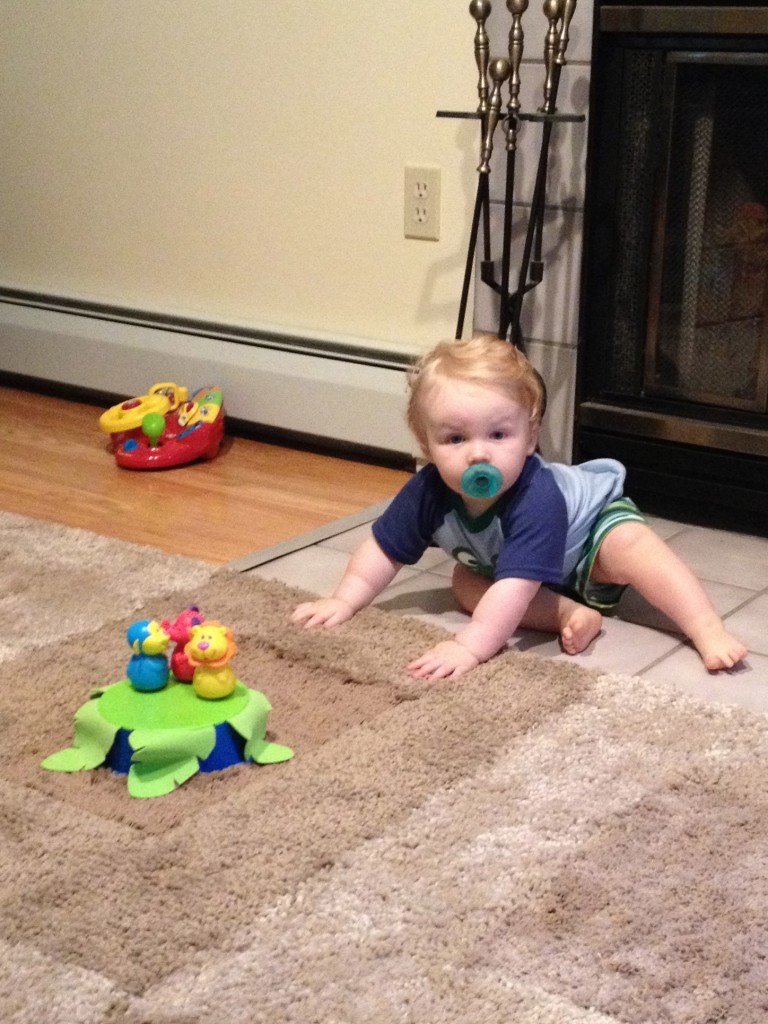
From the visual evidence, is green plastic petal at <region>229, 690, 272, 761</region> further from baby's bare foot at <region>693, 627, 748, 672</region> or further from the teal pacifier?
baby's bare foot at <region>693, 627, 748, 672</region>

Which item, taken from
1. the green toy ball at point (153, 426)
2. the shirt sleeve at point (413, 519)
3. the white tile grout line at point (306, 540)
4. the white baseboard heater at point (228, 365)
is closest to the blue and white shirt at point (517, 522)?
the shirt sleeve at point (413, 519)

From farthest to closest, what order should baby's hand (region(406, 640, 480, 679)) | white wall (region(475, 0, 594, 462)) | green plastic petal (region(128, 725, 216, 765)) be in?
white wall (region(475, 0, 594, 462)), baby's hand (region(406, 640, 480, 679)), green plastic petal (region(128, 725, 216, 765))

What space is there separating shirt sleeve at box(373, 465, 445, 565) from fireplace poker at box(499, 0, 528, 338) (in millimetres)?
473

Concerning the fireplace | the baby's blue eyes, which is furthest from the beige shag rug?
the fireplace

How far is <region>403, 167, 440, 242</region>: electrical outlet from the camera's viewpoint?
221cm

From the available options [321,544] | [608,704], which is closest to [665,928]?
[608,704]

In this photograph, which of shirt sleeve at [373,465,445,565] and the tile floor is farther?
shirt sleeve at [373,465,445,565]

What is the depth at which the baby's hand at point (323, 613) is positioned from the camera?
157 cm

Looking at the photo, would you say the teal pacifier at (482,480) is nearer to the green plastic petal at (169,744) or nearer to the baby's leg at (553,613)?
the baby's leg at (553,613)

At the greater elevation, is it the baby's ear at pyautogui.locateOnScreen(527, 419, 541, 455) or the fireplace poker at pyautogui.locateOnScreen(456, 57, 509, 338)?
the fireplace poker at pyautogui.locateOnScreen(456, 57, 509, 338)

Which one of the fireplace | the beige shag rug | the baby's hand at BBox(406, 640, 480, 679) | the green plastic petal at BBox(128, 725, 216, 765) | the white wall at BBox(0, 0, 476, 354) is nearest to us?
the beige shag rug

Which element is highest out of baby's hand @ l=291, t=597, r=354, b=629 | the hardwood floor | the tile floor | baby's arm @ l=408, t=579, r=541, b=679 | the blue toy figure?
the blue toy figure

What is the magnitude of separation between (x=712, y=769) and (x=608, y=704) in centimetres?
16

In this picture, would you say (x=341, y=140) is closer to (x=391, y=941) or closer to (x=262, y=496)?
(x=262, y=496)
